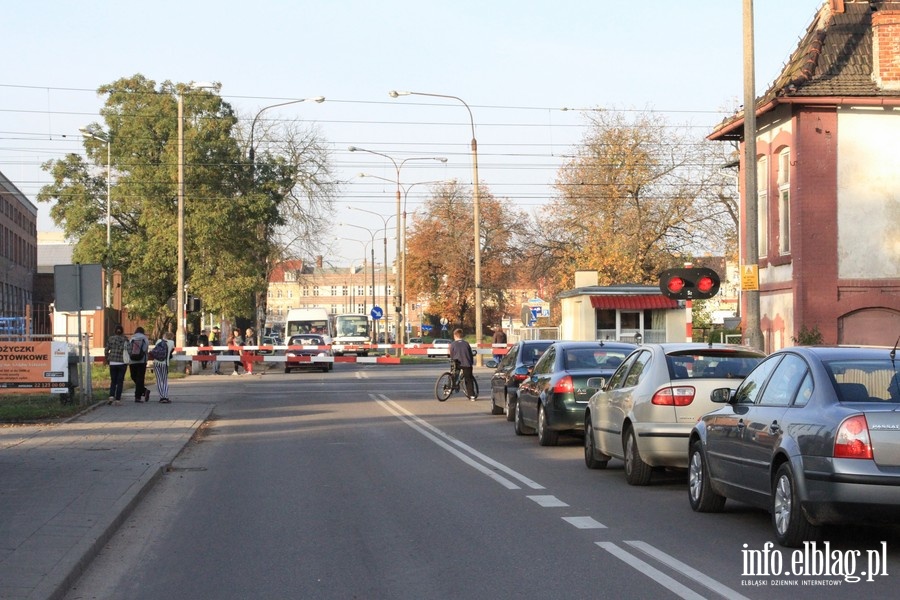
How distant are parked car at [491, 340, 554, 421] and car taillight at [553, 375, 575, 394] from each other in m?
3.98

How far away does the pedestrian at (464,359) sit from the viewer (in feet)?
92.0

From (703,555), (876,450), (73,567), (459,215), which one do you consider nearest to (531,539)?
Answer: (703,555)

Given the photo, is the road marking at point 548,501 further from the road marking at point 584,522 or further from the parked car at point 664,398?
the parked car at point 664,398

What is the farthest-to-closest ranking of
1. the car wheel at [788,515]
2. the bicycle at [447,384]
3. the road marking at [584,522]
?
the bicycle at [447,384], the road marking at [584,522], the car wheel at [788,515]

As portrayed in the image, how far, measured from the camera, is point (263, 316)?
68.2 metres

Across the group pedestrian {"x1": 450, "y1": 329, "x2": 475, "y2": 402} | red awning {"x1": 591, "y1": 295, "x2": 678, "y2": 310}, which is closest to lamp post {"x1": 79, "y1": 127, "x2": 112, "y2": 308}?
red awning {"x1": 591, "y1": 295, "x2": 678, "y2": 310}

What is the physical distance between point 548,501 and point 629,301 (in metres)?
28.7

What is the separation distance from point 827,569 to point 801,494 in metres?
0.54

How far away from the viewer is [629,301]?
39688 mm

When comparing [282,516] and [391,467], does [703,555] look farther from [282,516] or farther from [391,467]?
[391,467]

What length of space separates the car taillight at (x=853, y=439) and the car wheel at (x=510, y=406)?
13452mm

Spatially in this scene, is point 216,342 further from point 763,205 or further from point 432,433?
point 432,433

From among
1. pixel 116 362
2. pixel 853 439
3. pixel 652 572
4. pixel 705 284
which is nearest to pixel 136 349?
pixel 116 362

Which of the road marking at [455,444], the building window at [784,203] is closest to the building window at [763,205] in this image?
the building window at [784,203]
